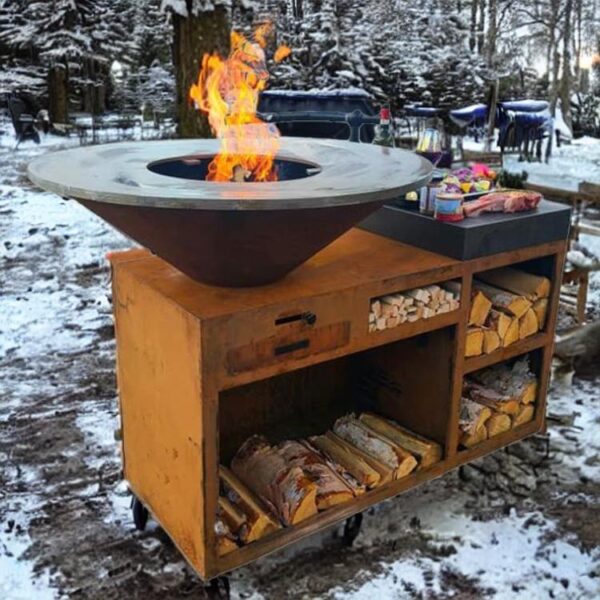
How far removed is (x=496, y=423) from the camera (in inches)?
106

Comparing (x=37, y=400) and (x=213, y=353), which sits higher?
(x=213, y=353)

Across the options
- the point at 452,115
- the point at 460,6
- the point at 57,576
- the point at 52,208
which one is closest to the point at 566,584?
the point at 57,576

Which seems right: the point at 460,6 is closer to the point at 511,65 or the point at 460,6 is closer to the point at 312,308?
the point at 511,65

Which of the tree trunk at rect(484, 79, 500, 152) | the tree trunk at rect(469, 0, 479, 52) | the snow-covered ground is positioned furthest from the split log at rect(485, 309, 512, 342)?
the tree trunk at rect(469, 0, 479, 52)

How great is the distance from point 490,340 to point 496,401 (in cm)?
31

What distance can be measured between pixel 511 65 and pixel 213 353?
20088mm

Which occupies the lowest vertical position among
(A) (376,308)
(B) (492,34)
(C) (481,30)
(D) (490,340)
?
(D) (490,340)

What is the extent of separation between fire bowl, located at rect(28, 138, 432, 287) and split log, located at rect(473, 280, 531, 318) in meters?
0.68

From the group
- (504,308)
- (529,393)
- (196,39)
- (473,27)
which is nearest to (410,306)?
(504,308)

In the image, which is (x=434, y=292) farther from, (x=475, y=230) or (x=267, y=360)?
(x=267, y=360)

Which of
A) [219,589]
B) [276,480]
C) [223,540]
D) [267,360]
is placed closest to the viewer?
[267,360]

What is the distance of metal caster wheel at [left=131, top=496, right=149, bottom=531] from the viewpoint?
243 cm

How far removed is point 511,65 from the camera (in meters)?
19.8

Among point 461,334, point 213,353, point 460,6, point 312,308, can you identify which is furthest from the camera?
point 460,6
